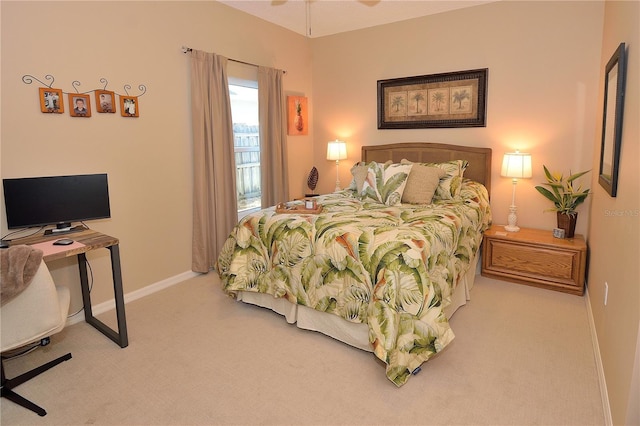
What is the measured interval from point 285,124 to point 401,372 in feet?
11.0

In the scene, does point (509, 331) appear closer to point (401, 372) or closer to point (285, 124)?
point (401, 372)

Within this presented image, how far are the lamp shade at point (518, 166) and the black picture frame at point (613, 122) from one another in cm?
96

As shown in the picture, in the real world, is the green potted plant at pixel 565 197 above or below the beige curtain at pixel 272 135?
below

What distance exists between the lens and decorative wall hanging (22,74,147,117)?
272 centimetres

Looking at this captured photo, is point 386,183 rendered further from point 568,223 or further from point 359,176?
point 568,223

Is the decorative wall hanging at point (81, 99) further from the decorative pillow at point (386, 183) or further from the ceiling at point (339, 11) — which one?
the decorative pillow at point (386, 183)

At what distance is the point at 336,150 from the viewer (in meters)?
4.89

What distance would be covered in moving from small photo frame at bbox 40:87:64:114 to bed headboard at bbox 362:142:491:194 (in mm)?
3157

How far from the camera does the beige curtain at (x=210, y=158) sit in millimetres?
3701

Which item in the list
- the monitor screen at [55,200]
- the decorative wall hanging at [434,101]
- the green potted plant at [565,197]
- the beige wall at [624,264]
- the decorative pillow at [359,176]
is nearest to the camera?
the beige wall at [624,264]

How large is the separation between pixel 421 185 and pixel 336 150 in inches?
60.7

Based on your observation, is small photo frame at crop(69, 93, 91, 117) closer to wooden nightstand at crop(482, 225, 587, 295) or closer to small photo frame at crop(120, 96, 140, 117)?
small photo frame at crop(120, 96, 140, 117)

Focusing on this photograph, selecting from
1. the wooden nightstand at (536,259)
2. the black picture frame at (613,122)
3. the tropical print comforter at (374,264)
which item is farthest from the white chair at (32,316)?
the wooden nightstand at (536,259)

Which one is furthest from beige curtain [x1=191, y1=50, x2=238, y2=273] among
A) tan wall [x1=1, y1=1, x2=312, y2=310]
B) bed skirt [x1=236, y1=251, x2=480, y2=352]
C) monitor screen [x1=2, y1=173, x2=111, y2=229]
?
monitor screen [x1=2, y1=173, x2=111, y2=229]
